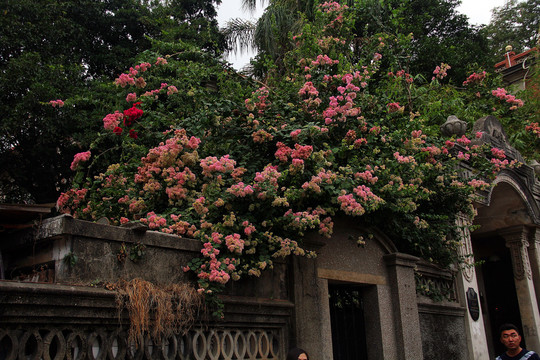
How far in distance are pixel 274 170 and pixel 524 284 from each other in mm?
8361

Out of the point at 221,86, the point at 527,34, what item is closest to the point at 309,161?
the point at 221,86

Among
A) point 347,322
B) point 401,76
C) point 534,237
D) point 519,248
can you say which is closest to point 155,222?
point 347,322

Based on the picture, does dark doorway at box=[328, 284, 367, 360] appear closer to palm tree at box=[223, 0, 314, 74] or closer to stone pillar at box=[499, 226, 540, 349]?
stone pillar at box=[499, 226, 540, 349]

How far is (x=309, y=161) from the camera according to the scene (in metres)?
5.96

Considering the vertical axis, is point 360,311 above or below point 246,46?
below

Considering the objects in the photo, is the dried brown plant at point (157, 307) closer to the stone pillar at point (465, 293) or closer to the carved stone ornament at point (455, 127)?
the stone pillar at point (465, 293)

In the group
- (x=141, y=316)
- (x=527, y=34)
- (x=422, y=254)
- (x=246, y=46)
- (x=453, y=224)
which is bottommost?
(x=141, y=316)

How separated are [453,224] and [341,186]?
3.80 m

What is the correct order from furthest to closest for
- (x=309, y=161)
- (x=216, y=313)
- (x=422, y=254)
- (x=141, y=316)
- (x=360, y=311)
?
(x=422, y=254), (x=360, y=311), (x=309, y=161), (x=216, y=313), (x=141, y=316)

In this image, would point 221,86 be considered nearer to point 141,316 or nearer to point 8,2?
point 141,316

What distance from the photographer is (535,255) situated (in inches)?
464

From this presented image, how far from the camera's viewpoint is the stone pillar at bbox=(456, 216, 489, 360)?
8.76 m

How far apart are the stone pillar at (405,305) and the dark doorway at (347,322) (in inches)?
19.2

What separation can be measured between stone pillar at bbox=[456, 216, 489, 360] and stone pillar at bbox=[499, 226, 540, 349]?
259cm
